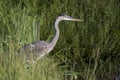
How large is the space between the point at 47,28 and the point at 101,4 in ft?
3.06

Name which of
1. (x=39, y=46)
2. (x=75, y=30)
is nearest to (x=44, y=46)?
(x=39, y=46)

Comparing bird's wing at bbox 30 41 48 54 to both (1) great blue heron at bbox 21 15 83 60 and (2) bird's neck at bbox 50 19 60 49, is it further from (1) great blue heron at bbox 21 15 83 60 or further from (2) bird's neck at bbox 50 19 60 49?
(2) bird's neck at bbox 50 19 60 49

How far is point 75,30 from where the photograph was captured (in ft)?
25.6

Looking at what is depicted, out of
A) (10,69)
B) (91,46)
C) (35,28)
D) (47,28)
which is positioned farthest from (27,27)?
(10,69)

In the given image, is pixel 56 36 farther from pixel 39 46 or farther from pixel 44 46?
pixel 39 46

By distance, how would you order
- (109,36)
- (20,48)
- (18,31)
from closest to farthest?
(20,48)
(18,31)
(109,36)

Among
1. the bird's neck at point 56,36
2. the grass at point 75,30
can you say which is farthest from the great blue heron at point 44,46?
the grass at point 75,30

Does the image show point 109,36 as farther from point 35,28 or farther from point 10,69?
point 10,69

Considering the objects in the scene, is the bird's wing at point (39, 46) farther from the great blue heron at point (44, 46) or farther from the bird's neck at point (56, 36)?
the bird's neck at point (56, 36)

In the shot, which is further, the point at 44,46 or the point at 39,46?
the point at 44,46

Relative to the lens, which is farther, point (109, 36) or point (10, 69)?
point (109, 36)

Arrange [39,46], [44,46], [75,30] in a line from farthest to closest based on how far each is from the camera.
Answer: [75,30] → [44,46] → [39,46]

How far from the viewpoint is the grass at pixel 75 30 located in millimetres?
7293

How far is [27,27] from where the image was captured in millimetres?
7250
